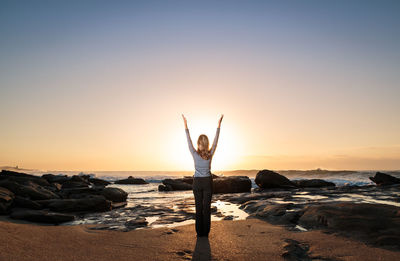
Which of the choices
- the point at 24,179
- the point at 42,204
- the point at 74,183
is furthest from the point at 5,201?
the point at 74,183

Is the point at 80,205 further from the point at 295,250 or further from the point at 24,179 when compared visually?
the point at 295,250

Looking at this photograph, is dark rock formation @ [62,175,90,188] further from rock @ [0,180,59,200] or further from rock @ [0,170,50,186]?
rock @ [0,180,59,200]

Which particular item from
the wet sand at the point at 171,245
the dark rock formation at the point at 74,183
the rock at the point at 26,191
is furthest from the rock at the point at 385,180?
the dark rock formation at the point at 74,183

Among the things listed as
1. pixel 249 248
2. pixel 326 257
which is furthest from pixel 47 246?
pixel 326 257

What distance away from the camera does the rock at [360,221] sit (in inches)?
188

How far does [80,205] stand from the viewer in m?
10.5

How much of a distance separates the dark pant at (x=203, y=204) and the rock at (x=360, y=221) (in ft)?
8.18

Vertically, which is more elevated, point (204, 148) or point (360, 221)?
point (204, 148)

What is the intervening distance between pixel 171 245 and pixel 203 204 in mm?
1255

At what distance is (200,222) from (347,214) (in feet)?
11.1

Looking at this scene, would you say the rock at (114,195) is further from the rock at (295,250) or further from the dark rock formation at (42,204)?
the rock at (295,250)

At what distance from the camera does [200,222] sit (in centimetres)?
549

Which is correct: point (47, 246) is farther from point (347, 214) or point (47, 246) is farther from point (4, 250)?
point (347, 214)

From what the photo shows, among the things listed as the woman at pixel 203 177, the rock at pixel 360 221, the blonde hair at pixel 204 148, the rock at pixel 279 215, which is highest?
the blonde hair at pixel 204 148
